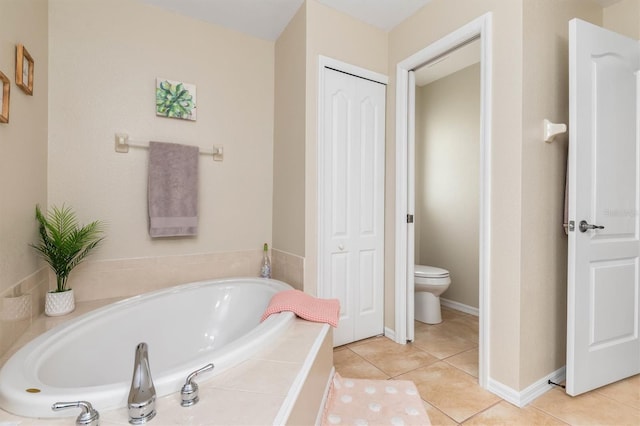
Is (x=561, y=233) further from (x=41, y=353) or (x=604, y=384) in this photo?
Answer: (x=41, y=353)

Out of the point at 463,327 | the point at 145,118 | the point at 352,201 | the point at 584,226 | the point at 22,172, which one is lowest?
the point at 463,327

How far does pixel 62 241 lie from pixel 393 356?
6.94ft

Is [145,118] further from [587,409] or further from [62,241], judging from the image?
[587,409]

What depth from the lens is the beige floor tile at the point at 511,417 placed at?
4.82ft

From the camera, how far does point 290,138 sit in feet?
7.63

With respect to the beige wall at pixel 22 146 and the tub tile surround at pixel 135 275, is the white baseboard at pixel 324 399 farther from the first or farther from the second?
the beige wall at pixel 22 146

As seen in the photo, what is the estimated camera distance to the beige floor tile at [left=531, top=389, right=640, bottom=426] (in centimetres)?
148

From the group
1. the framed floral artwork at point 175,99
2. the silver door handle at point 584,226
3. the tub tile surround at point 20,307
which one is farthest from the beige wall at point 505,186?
the tub tile surround at point 20,307

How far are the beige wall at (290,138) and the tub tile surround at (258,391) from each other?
35.0 inches

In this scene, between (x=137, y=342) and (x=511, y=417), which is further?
(x=137, y=342)

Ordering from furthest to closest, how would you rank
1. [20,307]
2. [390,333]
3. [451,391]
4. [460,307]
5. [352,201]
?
[460,307] → [390,333] → [352,201] → [451,391] → [20,307]

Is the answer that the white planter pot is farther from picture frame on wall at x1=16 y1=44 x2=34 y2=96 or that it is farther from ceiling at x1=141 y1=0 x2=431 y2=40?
ceiling at x1=141 y1=0 x2=431 y2=40

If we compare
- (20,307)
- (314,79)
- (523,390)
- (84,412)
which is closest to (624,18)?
(314,79)

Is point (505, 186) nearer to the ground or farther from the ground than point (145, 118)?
nearer to the ground
